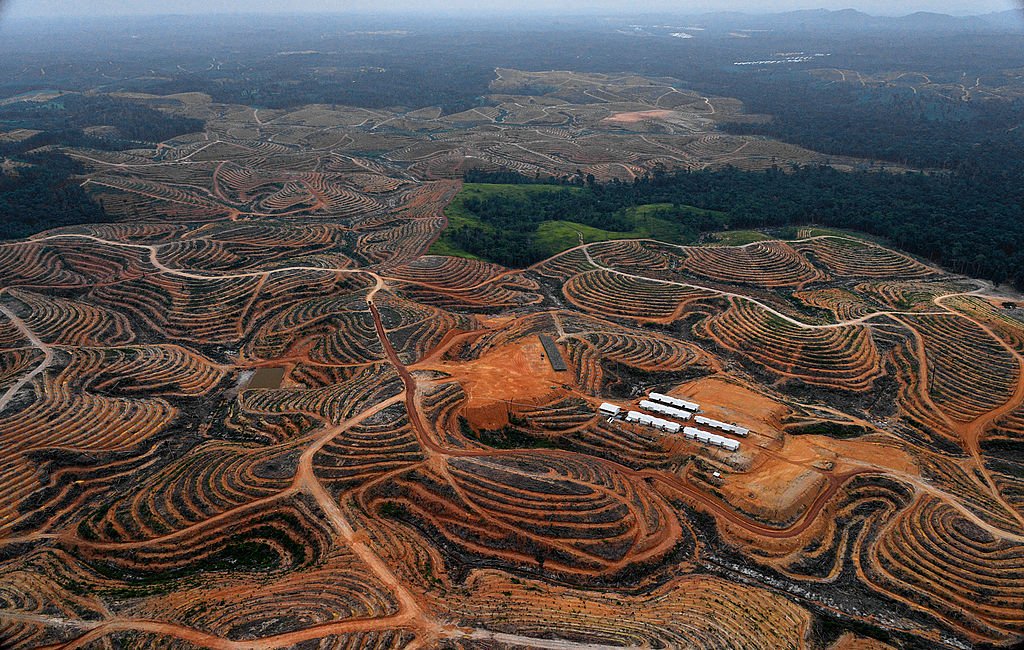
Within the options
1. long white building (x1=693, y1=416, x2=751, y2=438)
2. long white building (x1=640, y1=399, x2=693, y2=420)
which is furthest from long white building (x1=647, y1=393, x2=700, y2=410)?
long white building (x1=693, y1=416, x2=751, y2=438)

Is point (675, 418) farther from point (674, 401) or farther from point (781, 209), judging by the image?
point (781, 209)

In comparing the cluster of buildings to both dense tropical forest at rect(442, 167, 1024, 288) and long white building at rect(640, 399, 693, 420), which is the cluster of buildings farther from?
dense tropical forest at rect(442, 167, 1024, 288)

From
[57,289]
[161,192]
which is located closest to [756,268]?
[57,289]

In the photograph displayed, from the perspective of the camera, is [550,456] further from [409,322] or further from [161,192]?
[161,192]

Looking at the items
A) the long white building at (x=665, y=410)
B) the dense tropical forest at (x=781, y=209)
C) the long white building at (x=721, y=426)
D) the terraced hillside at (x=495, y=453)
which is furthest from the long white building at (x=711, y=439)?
the dense tropical forest at (x=781, y=209)

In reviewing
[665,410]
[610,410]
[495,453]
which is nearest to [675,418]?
[665,410]

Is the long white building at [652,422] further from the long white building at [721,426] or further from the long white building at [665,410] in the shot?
the long white building at [721,426]
